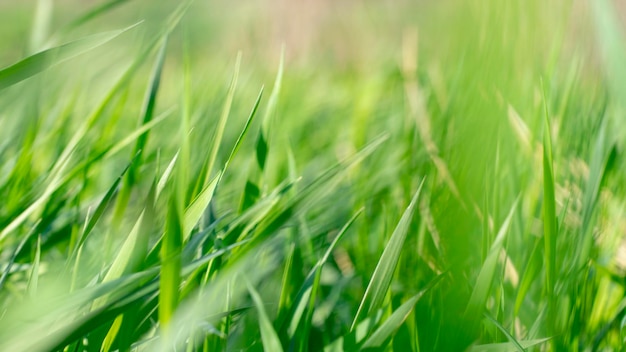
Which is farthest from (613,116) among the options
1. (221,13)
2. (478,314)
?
(221,13)

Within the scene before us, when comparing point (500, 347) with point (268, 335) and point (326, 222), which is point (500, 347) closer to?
point (268, 335)

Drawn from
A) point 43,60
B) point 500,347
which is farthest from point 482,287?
point 43,60

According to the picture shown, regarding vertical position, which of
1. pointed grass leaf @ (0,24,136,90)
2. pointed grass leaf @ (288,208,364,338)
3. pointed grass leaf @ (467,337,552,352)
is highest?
pointed grass leaf @ (0,24,136,90)

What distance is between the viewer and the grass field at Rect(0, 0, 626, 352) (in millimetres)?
281

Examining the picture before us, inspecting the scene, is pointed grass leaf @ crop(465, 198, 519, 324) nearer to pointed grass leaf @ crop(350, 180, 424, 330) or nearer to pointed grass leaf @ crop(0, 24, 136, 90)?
pointed grass leaf @ crop(350, 180, 424, 330)

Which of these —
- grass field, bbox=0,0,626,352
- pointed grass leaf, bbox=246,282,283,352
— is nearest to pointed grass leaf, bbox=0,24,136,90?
grass field, bbox=0,0,626,352

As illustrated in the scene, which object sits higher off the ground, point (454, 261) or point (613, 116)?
point (454, 261)

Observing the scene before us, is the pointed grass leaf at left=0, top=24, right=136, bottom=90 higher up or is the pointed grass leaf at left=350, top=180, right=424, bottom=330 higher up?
the pointed grass leaf at left=0, top=24, right=136, bottom=90

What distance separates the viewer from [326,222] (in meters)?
0.58

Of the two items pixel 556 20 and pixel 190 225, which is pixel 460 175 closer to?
pixel 190 225

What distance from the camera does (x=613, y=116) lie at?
0.62 metres

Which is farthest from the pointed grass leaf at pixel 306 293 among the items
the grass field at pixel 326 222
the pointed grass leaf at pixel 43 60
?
the pointed grass leaf at pixel 43 60

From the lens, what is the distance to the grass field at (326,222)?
0.92 ft

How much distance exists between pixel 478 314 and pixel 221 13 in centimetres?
197
